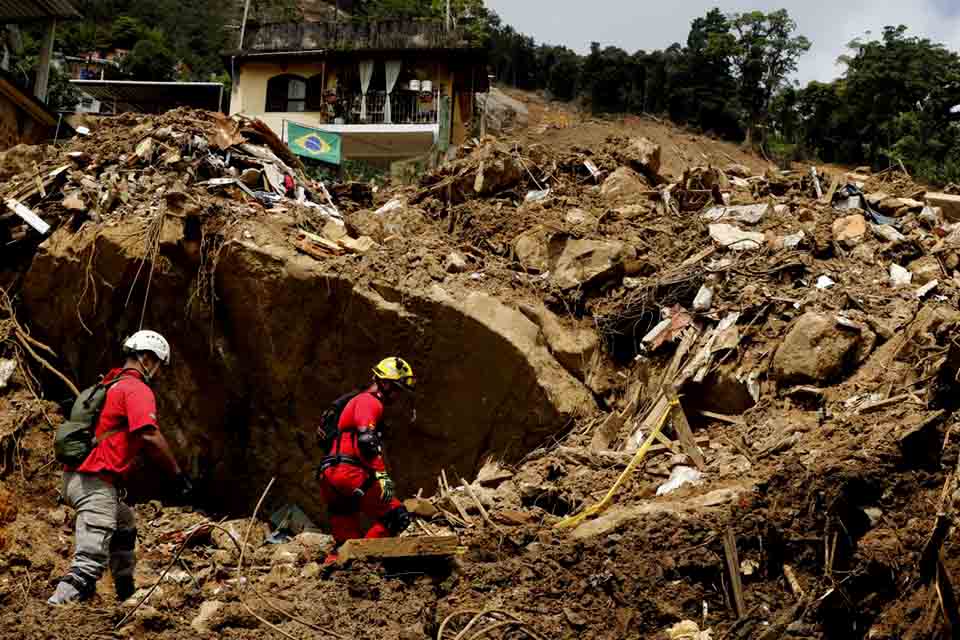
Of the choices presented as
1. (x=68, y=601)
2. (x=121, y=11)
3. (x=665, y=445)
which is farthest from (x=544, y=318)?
(x=121, y=11)

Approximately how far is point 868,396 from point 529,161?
604 cm

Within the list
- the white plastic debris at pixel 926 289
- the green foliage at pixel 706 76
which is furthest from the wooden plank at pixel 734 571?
the green foliage at pixel 706 76

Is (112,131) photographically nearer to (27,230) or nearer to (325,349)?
(27,230)

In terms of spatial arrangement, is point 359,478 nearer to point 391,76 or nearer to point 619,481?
point 619,481

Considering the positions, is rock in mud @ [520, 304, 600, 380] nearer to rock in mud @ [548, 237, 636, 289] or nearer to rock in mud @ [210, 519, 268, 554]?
rock in mud @ [548, 237, 636, 289]

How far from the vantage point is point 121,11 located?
2109 inches

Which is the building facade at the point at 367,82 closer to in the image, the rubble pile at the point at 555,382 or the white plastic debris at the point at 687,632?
the rubble pile at the point at 555,382

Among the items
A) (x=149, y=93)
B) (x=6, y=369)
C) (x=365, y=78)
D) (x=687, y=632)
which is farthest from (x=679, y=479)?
(x=149, y=93)

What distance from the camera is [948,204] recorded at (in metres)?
11.7

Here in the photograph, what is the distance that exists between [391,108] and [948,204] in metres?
16.5

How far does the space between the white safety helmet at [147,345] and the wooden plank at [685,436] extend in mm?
4141

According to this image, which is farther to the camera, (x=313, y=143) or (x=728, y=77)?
(x=728, y=77)

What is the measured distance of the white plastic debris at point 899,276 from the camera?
30.7ft

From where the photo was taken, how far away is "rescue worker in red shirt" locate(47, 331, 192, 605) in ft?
19.2
